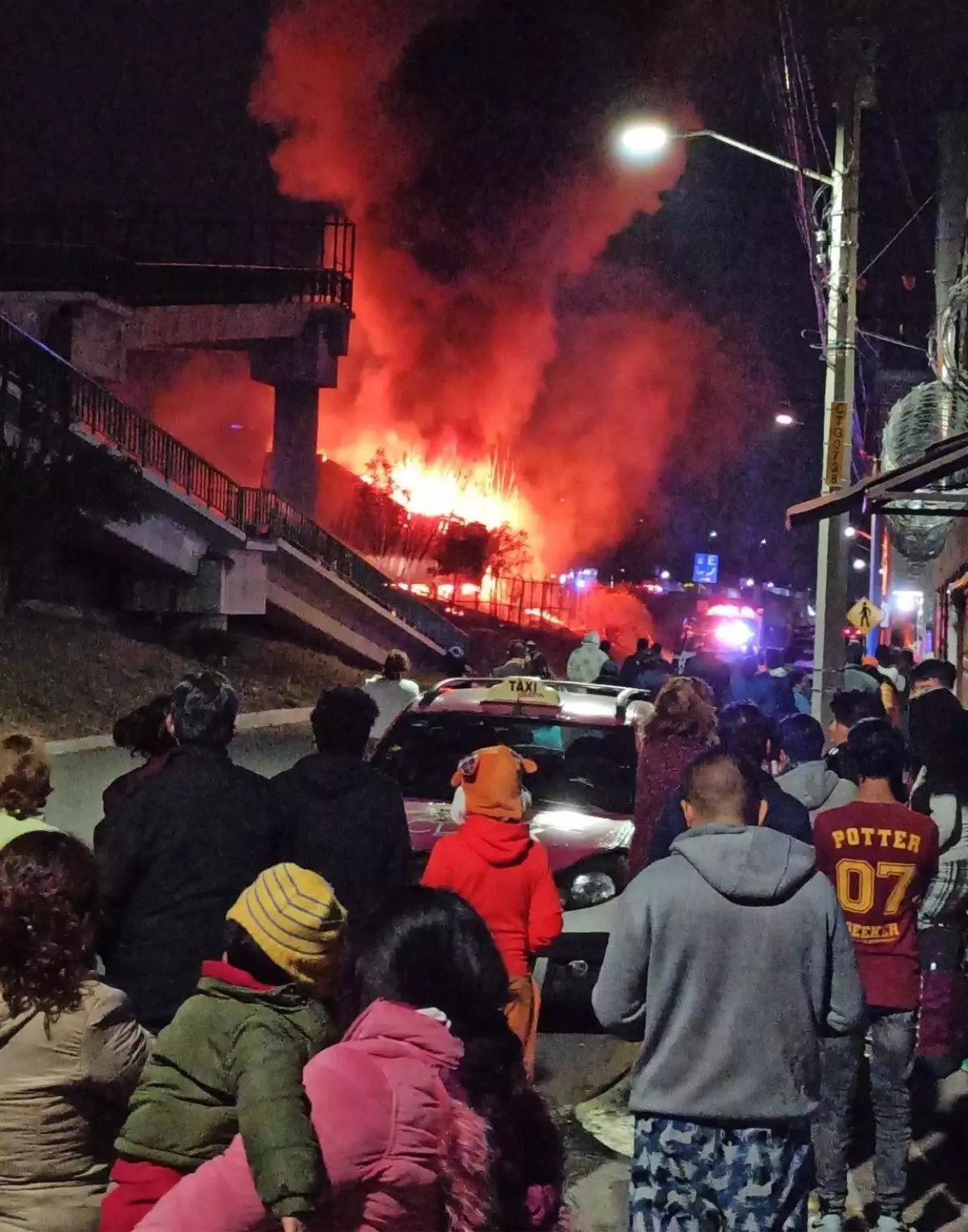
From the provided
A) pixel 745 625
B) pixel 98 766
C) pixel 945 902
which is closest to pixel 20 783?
pixel 945 902

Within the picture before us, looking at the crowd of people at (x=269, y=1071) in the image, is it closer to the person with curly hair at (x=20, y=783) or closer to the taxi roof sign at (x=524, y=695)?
the person with curly hair at (x=20, y=783)

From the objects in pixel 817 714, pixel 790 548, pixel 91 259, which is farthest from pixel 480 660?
pixel 790 548

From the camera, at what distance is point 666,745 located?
5.85 metres

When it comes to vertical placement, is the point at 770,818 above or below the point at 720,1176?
above

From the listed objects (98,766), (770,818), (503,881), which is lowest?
(98,766)

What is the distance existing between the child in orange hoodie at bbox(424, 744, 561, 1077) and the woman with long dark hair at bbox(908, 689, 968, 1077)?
1.43 m

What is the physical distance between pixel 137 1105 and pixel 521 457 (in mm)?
51866

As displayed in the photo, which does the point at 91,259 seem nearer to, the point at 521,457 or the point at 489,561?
the point at 489,561

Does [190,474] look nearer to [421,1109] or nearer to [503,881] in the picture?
[503,881]

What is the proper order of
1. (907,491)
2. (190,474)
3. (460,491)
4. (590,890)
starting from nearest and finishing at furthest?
(590,890), (907,491), (190,474), (460,491)

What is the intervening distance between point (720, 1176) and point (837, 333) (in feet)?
36.9

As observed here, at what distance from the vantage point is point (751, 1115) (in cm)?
319

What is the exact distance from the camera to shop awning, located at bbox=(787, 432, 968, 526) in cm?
794

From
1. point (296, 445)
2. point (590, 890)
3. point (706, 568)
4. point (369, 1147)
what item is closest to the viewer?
point (369, 1147)
